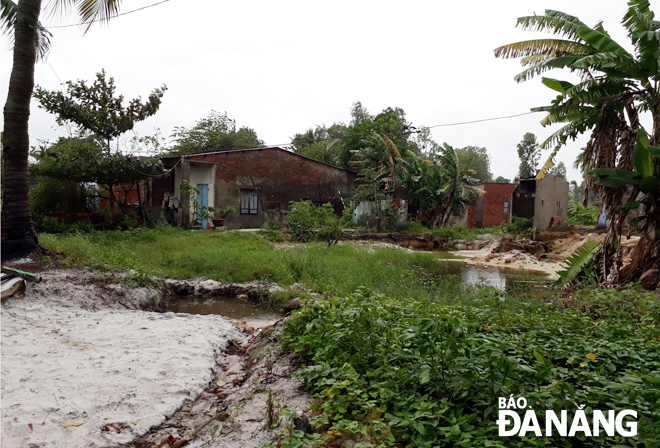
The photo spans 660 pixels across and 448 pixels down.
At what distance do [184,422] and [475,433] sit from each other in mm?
2345

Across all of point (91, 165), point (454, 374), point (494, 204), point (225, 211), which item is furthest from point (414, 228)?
point (454, 374)

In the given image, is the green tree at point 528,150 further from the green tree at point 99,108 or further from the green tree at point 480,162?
the green tree at point 99,108

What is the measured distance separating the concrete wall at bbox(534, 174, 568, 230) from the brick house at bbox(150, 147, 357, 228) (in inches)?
434

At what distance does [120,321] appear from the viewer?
5.93m

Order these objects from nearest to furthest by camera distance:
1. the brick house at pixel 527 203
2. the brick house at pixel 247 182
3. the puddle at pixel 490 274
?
the puddle at pixel 490 274 < the brick house at pixel 247 182 < the brick house at pixel 527 203

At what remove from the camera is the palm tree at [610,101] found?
23.9 ft

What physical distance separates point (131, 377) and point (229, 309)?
3.84 meters

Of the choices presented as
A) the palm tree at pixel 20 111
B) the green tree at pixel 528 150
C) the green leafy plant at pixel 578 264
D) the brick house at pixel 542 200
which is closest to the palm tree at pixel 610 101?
the green leafy plant at pixel 578 264

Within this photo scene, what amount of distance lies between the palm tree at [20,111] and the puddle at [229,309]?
3165 mm

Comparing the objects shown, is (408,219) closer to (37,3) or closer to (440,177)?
(440,177)

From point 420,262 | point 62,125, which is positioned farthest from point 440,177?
point 62,125

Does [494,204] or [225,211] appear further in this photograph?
[494,204]

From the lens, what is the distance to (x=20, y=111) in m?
8.23

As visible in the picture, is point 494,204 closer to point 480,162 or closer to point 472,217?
point 472,217
